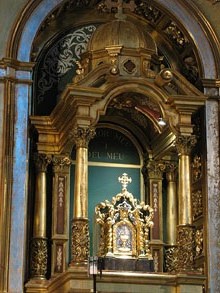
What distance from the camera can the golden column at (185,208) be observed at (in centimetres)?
1220

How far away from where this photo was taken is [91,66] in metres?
12.9

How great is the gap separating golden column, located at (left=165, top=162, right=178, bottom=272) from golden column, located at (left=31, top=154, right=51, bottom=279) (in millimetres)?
2026

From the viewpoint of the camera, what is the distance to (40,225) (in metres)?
13.0

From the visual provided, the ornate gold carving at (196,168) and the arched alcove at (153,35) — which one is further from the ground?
the arched alcove at (153,35)

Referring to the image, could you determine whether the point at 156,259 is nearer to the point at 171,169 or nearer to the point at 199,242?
the point at 199,242

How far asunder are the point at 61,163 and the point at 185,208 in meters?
2.25

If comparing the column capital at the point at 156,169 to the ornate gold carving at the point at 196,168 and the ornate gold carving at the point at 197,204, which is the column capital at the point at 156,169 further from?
the ornate gold carving at the point at 197,204

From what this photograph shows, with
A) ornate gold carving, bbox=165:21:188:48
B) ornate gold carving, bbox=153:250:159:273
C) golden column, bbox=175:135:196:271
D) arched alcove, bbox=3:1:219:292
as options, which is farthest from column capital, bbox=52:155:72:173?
ornate gold carving, bbox=165:21:188:48

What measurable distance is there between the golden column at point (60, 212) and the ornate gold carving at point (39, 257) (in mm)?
225

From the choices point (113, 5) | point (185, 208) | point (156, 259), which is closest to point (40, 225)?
point (156, 259)

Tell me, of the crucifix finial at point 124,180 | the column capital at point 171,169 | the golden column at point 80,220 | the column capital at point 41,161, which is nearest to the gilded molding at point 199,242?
the column capital at point 171,169

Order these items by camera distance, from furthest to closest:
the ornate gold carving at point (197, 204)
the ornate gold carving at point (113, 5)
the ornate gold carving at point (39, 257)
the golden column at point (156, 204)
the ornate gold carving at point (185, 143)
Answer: the ornate gold carving at point (113, 5) < the golden column at point (156, 204) < the ornate gold carving at point (197, 204) < the ornate gold carving at point (39, 257) < the ornate gold carving at point (185, 143)

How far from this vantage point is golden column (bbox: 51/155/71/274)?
43.0 feet

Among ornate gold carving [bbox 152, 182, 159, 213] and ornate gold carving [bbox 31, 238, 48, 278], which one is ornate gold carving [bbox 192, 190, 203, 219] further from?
ornate gold carving [bbox 31, 238, 48, 278]
